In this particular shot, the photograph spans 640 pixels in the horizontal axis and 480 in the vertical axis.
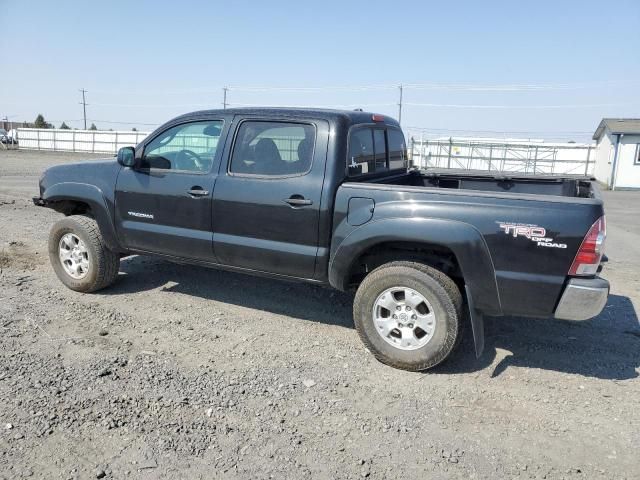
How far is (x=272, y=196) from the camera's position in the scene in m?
4.39

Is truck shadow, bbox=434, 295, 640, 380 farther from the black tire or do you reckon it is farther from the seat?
the seat

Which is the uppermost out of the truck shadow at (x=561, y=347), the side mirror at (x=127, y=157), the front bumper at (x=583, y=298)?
the side mirror at (x=127, y=157)

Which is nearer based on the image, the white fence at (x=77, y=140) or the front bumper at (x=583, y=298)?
the front bumper at (x=583, y=298)

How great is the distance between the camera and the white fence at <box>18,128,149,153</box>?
4144 centimetres

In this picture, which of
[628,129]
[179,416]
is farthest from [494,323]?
[628,129]

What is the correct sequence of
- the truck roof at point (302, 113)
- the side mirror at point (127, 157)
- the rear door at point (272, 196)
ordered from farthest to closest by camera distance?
the side mirror at point (127, 157) < the truck roof at point (302, 113) < the rear door at point (272, 196)

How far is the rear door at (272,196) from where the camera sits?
429 centimetres

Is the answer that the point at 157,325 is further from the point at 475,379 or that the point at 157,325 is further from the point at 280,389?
the point at 475,379

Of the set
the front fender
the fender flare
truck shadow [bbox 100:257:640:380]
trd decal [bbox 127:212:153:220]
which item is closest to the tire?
the fender flare

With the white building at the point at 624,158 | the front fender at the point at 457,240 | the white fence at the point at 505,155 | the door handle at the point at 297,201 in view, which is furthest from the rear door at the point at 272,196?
the white fence at the point at 505,155

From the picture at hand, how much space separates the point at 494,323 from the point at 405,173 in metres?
1.81

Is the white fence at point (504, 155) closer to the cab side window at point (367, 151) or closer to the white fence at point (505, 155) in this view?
the white fence at point (505, 155)

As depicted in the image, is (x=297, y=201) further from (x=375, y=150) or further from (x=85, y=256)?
(x=85, y=256)

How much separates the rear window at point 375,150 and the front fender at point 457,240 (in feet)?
2.25
